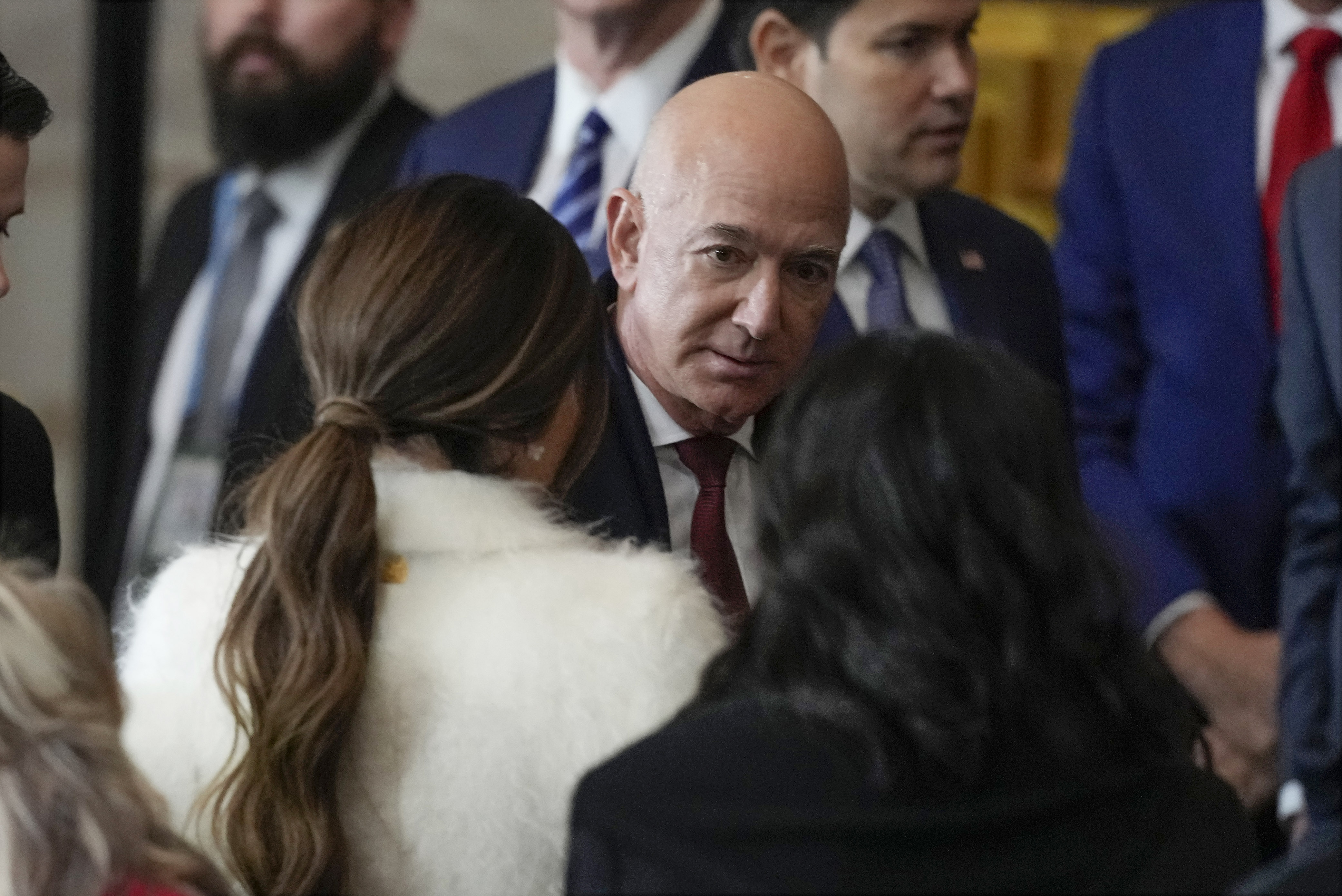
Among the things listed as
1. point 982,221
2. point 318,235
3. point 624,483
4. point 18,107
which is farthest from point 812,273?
point 318,235

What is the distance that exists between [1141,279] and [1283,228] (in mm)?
492

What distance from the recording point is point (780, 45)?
283cm

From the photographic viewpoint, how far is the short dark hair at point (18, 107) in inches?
79.0

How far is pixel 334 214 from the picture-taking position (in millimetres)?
3449

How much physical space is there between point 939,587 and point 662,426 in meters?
0.77

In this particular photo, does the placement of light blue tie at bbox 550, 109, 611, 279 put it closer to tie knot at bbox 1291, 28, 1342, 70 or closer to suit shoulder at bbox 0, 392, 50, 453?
suit shoulder at bbox 0, 392, 50, 453

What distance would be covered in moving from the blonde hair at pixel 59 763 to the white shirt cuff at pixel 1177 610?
1.69m

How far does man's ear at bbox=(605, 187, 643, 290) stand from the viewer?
2271 mm

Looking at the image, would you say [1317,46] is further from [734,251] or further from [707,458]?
[707,458]

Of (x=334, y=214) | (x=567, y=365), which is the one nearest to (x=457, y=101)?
(x=334, y=214)

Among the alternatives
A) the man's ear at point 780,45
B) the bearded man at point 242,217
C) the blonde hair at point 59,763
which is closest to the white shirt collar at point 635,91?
the man's ear at point 780,45

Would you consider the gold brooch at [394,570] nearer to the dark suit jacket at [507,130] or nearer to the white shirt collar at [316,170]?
the dark suit jacket at [507,130]

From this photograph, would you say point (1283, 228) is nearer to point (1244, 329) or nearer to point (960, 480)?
point (1244, 329)

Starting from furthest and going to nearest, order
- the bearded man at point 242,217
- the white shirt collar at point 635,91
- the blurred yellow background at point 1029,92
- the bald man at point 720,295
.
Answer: the blurred yellow background at point 1029,92 < the bearded man at point 242,217 < the white shirt collar at point 635,91 < the bald man at point 720,295
